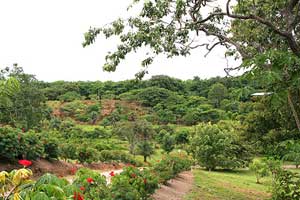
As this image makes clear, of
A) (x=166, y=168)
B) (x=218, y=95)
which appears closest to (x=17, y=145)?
(x=166, y=168)

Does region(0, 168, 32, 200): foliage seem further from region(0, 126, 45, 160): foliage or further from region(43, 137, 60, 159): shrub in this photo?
region(43, 137, 60, 159): shrub

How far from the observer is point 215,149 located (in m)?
30.1

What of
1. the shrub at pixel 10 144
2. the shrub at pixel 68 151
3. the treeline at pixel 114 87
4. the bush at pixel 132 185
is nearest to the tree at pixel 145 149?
the shrub at pixel 68 151

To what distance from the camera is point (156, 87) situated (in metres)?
78.8

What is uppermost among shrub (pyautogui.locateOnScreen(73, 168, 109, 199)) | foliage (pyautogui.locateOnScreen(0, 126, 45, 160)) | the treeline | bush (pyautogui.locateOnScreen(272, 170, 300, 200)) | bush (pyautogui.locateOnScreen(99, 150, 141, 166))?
the treeline

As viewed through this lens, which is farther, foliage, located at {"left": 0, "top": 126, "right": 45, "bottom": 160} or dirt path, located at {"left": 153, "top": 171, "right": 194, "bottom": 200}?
foliage, located at {"left": 0, "top": 126, "right": 45, "bottom": 160}

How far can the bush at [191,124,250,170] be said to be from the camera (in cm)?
3005

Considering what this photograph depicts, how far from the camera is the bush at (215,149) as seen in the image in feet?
98.6

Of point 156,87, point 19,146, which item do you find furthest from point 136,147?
point 156,87

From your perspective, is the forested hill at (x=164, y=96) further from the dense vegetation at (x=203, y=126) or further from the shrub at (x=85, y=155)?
the shrub at (x=85, y=155)

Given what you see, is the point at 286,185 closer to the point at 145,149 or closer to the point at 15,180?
the point at 15,180

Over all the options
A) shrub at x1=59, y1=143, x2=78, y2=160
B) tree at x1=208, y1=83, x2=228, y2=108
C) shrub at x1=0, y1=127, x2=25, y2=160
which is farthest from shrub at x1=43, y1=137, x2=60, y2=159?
tree at x1=208, y1=83, x2=228, y2=108

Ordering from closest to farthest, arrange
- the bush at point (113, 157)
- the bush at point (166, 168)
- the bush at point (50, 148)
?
the bush at point (166, 168)
the bush at point (50, 148)
the bush at point (113, 157)

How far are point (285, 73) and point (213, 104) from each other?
63325 mm
